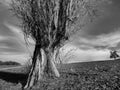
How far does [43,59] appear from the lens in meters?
9.38

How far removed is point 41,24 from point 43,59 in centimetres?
207

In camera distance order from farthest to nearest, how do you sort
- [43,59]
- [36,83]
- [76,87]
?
1. [43,59]
2. [36,83]
3. [76,87]

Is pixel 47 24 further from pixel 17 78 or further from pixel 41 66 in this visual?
pixel 17 78

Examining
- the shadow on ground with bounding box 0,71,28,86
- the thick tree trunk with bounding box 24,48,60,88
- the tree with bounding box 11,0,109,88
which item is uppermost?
the tree with bounding box 11,0,109,88

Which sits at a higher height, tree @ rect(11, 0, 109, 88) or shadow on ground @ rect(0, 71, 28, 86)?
tree @ rect(11, 0, 109, 88)

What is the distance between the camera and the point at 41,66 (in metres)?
9.31

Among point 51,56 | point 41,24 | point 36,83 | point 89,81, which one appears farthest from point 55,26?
point 89,81

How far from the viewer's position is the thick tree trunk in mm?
9047

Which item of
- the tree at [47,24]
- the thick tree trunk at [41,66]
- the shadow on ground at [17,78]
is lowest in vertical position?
the shadow on ground at [17,78]

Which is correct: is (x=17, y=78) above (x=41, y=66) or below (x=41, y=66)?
below

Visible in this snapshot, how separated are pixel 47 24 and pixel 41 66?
2501mm

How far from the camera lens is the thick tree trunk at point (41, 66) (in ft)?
29.7

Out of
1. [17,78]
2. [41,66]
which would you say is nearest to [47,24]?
[41,66]

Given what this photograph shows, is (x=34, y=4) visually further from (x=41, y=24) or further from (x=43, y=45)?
(x=43, y=45)
